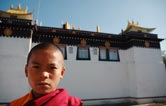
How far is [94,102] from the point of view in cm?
1200

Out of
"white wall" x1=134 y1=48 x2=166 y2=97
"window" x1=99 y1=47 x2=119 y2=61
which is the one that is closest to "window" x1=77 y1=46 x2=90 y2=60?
"window" x1=99 y1=47 x2=119 y2=61

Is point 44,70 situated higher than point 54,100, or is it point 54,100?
point 44,70

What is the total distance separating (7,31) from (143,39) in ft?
38.8

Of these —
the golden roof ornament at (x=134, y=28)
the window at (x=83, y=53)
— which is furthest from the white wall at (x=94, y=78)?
the golden roof ornament at (x=134, y=28)

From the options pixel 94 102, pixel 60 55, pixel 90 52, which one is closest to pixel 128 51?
pixel 90 52

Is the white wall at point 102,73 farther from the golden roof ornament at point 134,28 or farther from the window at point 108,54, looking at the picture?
the golden roof ornament at point 134,28

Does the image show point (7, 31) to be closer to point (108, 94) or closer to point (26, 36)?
point (26, 36)

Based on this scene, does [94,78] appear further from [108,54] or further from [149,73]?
[149,73]

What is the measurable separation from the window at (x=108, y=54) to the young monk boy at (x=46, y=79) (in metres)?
12.2

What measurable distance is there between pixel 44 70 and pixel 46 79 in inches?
2.8

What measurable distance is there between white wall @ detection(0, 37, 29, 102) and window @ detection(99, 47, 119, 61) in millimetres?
6320

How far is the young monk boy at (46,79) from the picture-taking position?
3.05 ft

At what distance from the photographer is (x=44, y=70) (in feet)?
3.36

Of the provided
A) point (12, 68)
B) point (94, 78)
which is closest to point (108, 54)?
point (94, 78)
